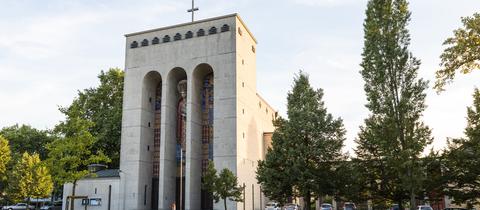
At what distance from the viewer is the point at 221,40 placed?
4947 centimetres

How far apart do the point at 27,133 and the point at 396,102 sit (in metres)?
62.1

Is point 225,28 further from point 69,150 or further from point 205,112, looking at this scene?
point 69,150

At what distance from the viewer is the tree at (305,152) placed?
3491 centimetres

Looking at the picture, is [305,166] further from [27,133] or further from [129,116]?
[27,133]

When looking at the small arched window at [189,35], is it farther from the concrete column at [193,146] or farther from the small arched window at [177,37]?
the concrete column at [193,146]

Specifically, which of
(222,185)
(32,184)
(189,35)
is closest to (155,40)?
(189,35)

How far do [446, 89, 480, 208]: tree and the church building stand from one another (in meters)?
21.4

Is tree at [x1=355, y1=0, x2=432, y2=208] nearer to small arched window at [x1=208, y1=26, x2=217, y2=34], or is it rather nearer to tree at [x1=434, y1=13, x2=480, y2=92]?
tree at [x1=434, y1=13, x2=480, y2=92]

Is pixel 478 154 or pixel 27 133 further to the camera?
pixel 27 133

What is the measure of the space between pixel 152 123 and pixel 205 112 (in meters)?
7.28

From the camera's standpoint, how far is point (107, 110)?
60562 millimetres

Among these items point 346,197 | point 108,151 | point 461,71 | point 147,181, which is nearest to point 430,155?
point 346,197

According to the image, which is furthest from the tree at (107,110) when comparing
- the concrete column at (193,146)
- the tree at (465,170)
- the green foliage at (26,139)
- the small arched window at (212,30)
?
the tree at (465,170)

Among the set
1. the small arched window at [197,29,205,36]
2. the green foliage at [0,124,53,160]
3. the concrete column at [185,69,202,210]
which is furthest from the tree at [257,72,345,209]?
the green foliage at [0,124,53,160]
